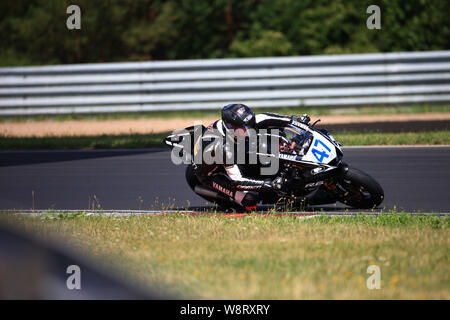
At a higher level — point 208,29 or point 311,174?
point 208,29

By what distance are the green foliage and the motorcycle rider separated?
51.9 feet

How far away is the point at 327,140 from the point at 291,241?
5.90ft

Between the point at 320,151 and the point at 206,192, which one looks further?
the point at 206,192

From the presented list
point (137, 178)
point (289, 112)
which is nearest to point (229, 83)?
point (289, 112)

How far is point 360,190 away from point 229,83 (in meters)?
10.8

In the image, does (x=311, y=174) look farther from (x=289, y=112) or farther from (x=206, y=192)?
(x=289, y=112)

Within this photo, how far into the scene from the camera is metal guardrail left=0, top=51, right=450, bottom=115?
18.7 metres

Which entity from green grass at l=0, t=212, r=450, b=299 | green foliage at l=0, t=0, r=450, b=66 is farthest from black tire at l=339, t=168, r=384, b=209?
green foliage at l=0, t=0, r=450, b=66

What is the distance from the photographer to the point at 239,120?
8.38 m

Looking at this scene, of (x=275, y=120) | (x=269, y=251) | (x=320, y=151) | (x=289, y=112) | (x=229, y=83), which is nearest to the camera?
(x=269, y=251)

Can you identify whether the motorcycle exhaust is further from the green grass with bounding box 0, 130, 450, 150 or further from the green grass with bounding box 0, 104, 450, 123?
the green grass with bounding box 0, 104, 450, 123
